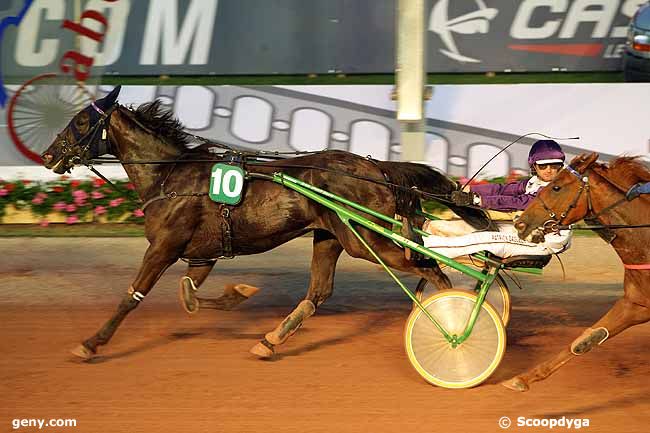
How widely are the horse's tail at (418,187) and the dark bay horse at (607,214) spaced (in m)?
1.04

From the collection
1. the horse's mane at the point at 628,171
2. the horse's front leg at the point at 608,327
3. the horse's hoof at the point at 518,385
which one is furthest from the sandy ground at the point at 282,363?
the horse's mane at the point at 628,171

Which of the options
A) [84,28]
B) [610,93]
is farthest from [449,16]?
[84,28]

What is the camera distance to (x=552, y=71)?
569 inches

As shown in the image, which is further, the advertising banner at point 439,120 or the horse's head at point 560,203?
the advertising banner at point 439,120

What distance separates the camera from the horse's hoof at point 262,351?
6.40 m

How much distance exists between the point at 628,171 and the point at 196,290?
10.3 feet

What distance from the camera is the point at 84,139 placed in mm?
6797

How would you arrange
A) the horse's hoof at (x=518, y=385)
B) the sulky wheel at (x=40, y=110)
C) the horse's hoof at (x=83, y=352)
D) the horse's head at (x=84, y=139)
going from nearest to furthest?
1. the horse's hoof at (x=518, y=385)
2. the horse's hoof at (x=83, y=352)
3. the horse's head at (x=84, y=139)
4. the sulky wheel at (x=40, y=110)

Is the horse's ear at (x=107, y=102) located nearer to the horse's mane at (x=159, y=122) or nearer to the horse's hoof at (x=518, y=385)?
the horse's mane at (x=159, y=122)

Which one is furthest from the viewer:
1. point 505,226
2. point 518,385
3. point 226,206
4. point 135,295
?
point 226,206

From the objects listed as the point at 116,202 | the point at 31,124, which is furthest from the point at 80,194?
the point at 31,124

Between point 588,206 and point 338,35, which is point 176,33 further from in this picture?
point 588,206

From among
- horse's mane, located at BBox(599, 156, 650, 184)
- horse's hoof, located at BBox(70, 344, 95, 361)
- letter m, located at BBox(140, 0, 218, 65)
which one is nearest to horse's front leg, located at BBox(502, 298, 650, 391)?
horse's mane, located at BBox(599, 156, 650, 184)

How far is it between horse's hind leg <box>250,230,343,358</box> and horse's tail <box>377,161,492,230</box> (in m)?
0.60
